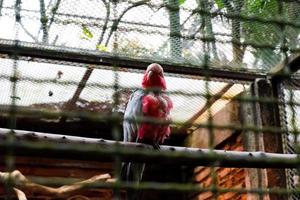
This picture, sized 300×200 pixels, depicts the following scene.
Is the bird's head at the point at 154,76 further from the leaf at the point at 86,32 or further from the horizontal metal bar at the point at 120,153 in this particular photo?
the horizontal metal bar at the point at 120,153

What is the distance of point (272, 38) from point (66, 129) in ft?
6.60

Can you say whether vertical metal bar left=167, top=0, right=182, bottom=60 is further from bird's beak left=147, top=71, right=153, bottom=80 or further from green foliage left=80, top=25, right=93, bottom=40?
green foliage left=80, top=25, right=93, bottom=40

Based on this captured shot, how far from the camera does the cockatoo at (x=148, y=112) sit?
6.67ft

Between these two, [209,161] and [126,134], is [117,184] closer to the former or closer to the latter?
[209,161]

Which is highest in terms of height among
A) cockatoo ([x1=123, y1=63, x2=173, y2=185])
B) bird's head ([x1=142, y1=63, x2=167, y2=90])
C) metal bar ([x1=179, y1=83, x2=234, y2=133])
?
metal bar ([x1=179, y1=83, x2=234, y2=133])

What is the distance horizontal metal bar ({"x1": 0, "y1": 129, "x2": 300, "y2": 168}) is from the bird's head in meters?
1.26

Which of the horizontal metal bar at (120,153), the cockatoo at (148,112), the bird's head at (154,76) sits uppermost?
the bird's head at (154,76)

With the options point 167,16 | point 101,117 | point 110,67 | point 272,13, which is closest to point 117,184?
point 101,117

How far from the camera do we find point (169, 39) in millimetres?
2066

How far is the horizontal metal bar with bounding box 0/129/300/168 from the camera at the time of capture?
30.3 inches

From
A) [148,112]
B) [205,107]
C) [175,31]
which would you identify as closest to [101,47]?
[148,112]

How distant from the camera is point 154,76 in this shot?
7.47ft

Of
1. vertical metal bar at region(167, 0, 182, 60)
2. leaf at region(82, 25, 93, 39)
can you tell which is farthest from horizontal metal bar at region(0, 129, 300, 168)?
leaf at region(82, 25, 93, 39)

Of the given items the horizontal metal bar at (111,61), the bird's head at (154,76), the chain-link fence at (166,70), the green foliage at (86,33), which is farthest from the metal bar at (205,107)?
the green foliage at (86,33)
